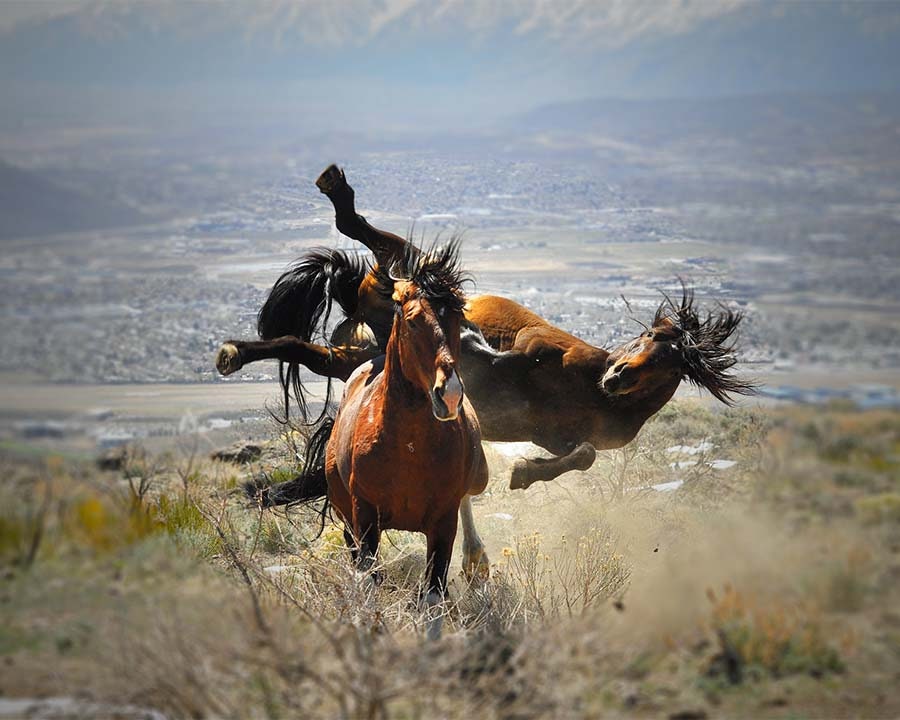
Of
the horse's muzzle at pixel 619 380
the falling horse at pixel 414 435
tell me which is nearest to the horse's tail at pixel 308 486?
the falling horse at pixel 414 435

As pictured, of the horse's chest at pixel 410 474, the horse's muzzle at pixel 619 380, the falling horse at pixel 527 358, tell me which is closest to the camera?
the horse's chest at pixel 410 474

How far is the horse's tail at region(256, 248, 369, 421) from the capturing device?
7.68 m

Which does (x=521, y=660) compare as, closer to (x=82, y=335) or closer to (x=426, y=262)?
(x=426, y=262)

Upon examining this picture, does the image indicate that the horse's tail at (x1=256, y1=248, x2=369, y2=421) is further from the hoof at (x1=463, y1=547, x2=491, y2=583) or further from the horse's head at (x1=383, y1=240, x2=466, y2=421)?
the horse's head at (x1=383, y1=240, x2=466, y2=421)

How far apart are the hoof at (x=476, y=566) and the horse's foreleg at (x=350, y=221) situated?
2.55m

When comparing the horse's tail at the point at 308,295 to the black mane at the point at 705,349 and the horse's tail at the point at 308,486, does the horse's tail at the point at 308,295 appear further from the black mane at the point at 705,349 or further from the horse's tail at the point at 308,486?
the black mane at the point at 705,349

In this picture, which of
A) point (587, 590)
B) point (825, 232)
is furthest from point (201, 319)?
point (825, 232)

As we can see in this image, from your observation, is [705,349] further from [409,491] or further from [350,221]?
[409,491]

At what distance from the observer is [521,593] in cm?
728

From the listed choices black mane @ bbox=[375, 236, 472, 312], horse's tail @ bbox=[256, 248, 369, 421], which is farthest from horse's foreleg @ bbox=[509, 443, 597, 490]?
black mane @ bbox=[375, 236, 472, 312]

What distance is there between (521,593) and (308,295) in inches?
115

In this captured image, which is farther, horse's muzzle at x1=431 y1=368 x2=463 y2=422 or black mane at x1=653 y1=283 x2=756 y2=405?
black mane at x1=653 y1=283 x2=756 y2=405

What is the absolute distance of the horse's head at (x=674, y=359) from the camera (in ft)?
25.6

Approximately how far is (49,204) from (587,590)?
9.23 meters
